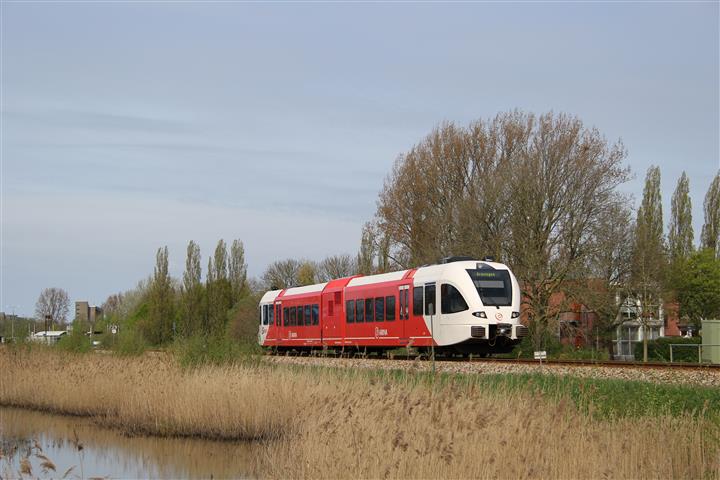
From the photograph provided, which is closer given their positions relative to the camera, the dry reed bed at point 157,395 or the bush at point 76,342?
the dry reed bed at point 157,395

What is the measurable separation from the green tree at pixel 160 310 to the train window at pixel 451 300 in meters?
42.3

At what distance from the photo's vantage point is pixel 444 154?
171 feet

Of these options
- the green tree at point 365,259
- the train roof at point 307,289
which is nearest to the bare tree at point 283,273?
the green tree at point 365,259

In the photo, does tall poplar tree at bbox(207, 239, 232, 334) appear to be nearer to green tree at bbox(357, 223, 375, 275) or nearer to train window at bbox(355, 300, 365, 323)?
green tree at bbox(357, 223, 375, 275)

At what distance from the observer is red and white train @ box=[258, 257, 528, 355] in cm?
2864

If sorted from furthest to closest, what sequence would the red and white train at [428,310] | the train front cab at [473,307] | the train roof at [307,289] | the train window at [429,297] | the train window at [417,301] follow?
the train roof at [307,289]
the train window at [417,301]
the train window at [429,297]
the red and white train at [428,310]
the train front cab at [473,307]

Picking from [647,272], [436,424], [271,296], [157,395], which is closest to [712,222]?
[647,272]

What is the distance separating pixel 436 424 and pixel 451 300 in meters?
17.5

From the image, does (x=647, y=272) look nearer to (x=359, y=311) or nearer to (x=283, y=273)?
(x=359, y=311)

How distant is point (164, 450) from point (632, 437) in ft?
31.4

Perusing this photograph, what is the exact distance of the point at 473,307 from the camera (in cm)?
2850

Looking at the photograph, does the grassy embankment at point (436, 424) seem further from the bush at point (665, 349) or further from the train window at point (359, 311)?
the bush at point (665, 349)

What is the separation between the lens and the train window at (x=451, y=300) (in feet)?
94.0

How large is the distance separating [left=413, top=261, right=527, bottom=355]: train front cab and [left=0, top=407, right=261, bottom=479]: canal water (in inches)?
433
